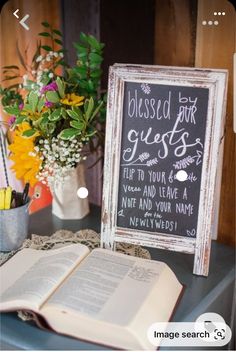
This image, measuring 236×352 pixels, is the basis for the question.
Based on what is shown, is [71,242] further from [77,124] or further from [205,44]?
[205,44]

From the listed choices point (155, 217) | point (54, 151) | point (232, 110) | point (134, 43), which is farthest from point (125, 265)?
point (134, 43)

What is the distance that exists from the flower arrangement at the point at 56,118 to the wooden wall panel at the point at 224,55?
230mm

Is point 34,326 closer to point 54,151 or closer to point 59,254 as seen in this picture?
point 59,254

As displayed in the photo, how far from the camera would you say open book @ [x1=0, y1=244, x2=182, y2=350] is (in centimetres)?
82

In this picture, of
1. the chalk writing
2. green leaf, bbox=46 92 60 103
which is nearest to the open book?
the chalk writing

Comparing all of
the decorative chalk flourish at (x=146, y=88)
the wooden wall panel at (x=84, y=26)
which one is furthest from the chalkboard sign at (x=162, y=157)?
the wooden wall panel at (x=84, y=26)

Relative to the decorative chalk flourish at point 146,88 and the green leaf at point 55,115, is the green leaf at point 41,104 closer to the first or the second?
the green leaf at point 55,115

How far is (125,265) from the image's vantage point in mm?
971

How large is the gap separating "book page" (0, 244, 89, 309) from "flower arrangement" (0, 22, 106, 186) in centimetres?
19

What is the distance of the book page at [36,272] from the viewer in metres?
0.88

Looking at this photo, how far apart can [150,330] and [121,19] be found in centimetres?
77

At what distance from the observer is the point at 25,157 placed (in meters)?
1.12

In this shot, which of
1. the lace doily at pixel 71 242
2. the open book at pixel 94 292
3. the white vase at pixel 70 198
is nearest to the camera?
the open book at pixel 94 292

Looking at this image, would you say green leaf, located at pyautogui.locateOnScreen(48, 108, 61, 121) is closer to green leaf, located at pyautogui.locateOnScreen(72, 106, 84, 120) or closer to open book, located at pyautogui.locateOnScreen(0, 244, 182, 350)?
green leaf, located at pyautogui.locateOnScreen(72, 106, 84, 120)
